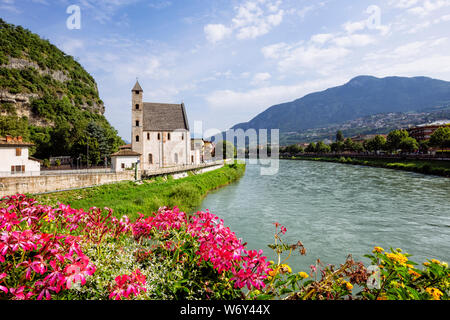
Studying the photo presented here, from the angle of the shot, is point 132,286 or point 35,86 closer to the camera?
point 132,286

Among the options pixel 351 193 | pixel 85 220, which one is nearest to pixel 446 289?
pixel 85 220

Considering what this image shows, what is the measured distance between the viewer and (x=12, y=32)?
258 feet

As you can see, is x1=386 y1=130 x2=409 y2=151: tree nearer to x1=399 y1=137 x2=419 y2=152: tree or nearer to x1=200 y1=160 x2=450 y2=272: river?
x1=399 y1=137 x2=419 y2=152: tree

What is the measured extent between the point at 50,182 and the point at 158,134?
29.4 metres

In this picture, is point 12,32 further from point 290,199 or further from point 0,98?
point 290,199

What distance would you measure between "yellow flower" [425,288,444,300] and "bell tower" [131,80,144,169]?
4691cm

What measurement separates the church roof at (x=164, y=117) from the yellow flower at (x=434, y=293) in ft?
164

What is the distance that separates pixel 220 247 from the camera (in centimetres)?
358

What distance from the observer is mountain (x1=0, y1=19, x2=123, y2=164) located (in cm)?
4537

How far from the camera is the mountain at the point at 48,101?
4537 centimetres

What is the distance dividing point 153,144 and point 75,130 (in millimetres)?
14965

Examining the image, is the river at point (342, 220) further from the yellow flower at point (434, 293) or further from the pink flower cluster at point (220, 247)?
Result: the pink flower cluster at point (220, 247)

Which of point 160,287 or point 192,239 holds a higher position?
point 192,239

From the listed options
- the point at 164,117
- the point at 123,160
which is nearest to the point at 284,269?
the point at 123,160
